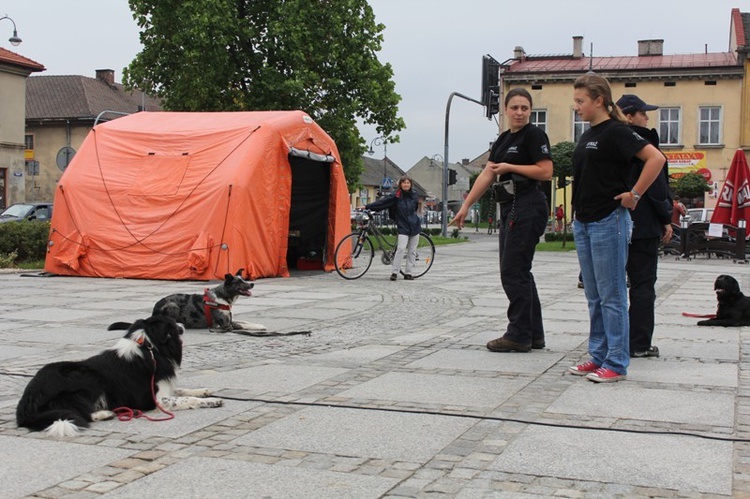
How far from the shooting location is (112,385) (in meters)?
4.82

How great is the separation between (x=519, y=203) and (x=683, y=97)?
42639mm

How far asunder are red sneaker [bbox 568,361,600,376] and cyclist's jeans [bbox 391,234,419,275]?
876 cm

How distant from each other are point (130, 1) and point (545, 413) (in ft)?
107

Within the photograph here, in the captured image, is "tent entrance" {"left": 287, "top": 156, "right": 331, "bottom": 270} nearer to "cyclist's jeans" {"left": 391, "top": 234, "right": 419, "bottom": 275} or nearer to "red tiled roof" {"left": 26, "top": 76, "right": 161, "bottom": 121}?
"cyclist's jeans" {"left": 391, "top": 234, "right": 419, "bottom": 275}

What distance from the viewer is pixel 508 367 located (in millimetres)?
6516

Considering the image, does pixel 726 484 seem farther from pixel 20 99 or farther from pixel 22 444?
pixel 20 99

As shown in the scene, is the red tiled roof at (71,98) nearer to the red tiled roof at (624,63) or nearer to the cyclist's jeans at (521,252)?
the red tiled roof at (624,63)

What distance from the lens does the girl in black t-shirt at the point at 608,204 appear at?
19.3 feet

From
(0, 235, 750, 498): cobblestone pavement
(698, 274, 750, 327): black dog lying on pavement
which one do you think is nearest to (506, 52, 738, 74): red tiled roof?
(698, 274, 750, 327): black dog lying on pavement

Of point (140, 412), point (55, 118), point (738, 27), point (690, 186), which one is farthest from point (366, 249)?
point (55, 118)

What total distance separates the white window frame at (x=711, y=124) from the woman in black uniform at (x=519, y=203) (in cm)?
4214

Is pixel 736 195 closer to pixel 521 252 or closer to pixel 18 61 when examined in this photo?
pixel 521 252

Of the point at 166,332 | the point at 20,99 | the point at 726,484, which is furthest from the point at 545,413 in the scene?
the point at 20,99

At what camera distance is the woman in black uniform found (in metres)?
7.04
